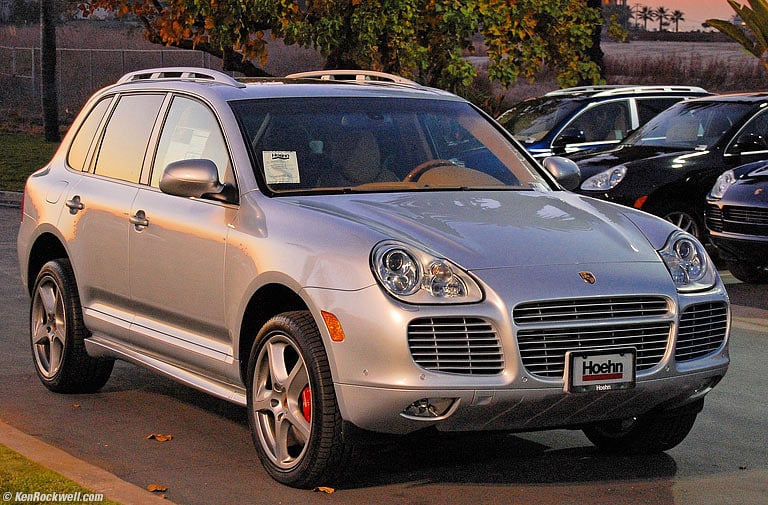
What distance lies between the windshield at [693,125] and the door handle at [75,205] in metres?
9.03

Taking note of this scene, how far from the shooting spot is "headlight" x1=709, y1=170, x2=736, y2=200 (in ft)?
43.5

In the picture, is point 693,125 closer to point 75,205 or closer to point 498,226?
point 75,205

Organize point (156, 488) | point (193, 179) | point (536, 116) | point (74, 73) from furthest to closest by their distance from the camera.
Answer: point (74, 73), point (536, 116), point (193, 179), point (156, 488)

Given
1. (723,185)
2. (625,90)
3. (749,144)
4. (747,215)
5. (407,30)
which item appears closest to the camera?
(747,215)

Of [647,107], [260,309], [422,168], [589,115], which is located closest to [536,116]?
[589,115]

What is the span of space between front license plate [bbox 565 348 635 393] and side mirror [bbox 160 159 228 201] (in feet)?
6.26

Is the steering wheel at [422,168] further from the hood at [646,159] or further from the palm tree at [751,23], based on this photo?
the palm tree at [751,23]

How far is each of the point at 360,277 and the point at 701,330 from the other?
5.07 ft

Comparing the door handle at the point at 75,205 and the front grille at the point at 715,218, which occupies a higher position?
the door handle at the point at 75,205

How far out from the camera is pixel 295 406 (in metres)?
6.25

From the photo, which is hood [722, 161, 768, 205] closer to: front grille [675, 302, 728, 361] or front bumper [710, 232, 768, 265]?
front bumper [710, 232, 768, 265]

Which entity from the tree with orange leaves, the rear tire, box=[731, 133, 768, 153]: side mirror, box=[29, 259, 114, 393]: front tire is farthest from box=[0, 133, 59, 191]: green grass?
the rear tire

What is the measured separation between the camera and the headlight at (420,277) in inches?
229

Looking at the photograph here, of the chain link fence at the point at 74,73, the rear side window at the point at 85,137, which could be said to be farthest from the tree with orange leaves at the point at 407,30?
the chain link fence at the point at 74,73
